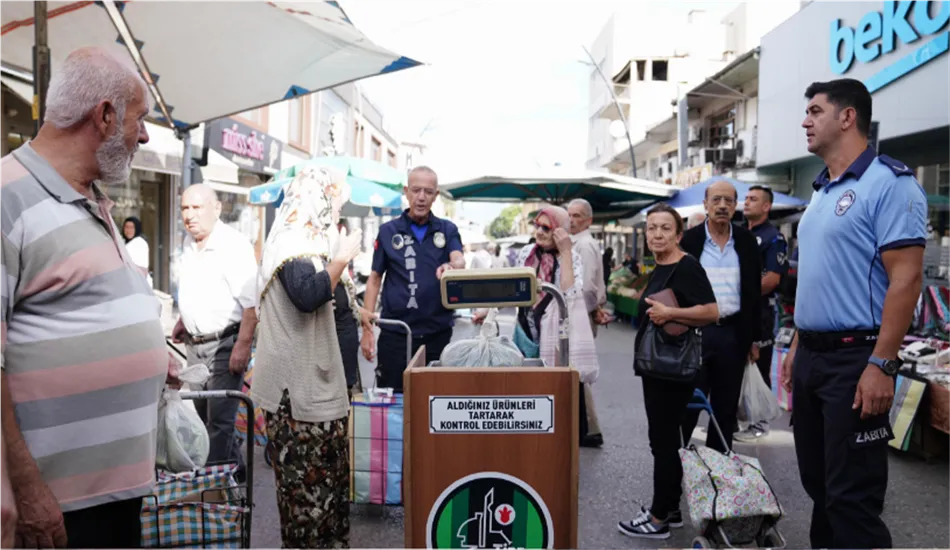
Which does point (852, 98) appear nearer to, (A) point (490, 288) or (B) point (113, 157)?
(A) point (490, 288)

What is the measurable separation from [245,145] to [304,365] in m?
15.6

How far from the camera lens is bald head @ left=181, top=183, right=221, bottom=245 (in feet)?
13.5

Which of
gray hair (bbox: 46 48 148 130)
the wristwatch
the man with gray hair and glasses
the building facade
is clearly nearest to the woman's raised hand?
gray hair (bbox: 46 48 148 130)

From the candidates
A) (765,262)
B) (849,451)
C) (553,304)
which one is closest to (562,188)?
(765,262)

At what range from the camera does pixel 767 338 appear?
219 inches

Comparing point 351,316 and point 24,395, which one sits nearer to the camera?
point 24,395

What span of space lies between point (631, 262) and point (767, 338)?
14013 mm

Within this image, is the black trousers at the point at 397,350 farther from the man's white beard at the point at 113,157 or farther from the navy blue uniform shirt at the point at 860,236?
Result: the man's white beard at the point at 113,157

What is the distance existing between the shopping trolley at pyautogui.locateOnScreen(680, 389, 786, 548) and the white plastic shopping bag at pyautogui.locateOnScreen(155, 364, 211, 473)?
7.38 feet

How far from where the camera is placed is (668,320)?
3561 mm

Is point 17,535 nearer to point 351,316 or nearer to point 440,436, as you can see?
point 440,436

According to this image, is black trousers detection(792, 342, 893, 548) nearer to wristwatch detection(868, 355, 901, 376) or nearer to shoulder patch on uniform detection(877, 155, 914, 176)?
wristwatch detection(868, 355, 901, 376)

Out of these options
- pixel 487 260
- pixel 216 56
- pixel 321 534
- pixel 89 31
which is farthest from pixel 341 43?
pixel 487 260

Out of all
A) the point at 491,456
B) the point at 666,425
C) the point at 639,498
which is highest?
the point at 491,456
